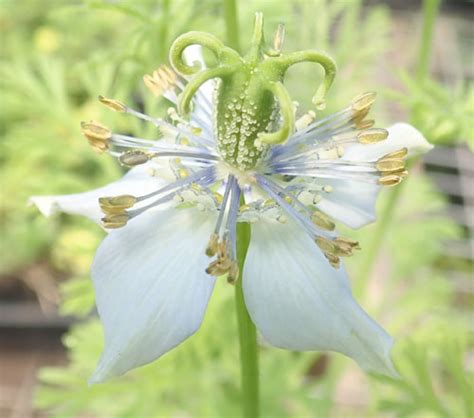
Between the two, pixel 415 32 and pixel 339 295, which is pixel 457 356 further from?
pixel 415 32

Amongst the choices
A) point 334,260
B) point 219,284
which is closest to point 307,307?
point 334,260

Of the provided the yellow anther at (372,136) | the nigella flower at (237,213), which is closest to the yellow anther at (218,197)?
the nigella flower at (237,213)

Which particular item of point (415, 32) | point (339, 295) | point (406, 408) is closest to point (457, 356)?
point (406, 408)

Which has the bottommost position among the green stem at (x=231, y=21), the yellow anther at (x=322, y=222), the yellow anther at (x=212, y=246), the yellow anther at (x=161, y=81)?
the yellow anther at (x=212, y=246)

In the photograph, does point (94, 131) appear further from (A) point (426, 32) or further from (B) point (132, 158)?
(A) point (426, 32)

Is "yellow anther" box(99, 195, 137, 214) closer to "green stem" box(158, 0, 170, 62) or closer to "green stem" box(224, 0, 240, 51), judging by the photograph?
"green stem" box(224, 0, 240, 51)

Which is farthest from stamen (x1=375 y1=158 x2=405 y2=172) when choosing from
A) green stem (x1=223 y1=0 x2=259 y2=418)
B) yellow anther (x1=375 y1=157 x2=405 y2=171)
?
green stem (x1=223 y1=0 x2=259 y2=418)

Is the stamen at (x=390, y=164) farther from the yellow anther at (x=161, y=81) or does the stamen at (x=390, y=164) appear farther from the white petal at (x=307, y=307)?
the yellow anther at (x=161, y=81)
